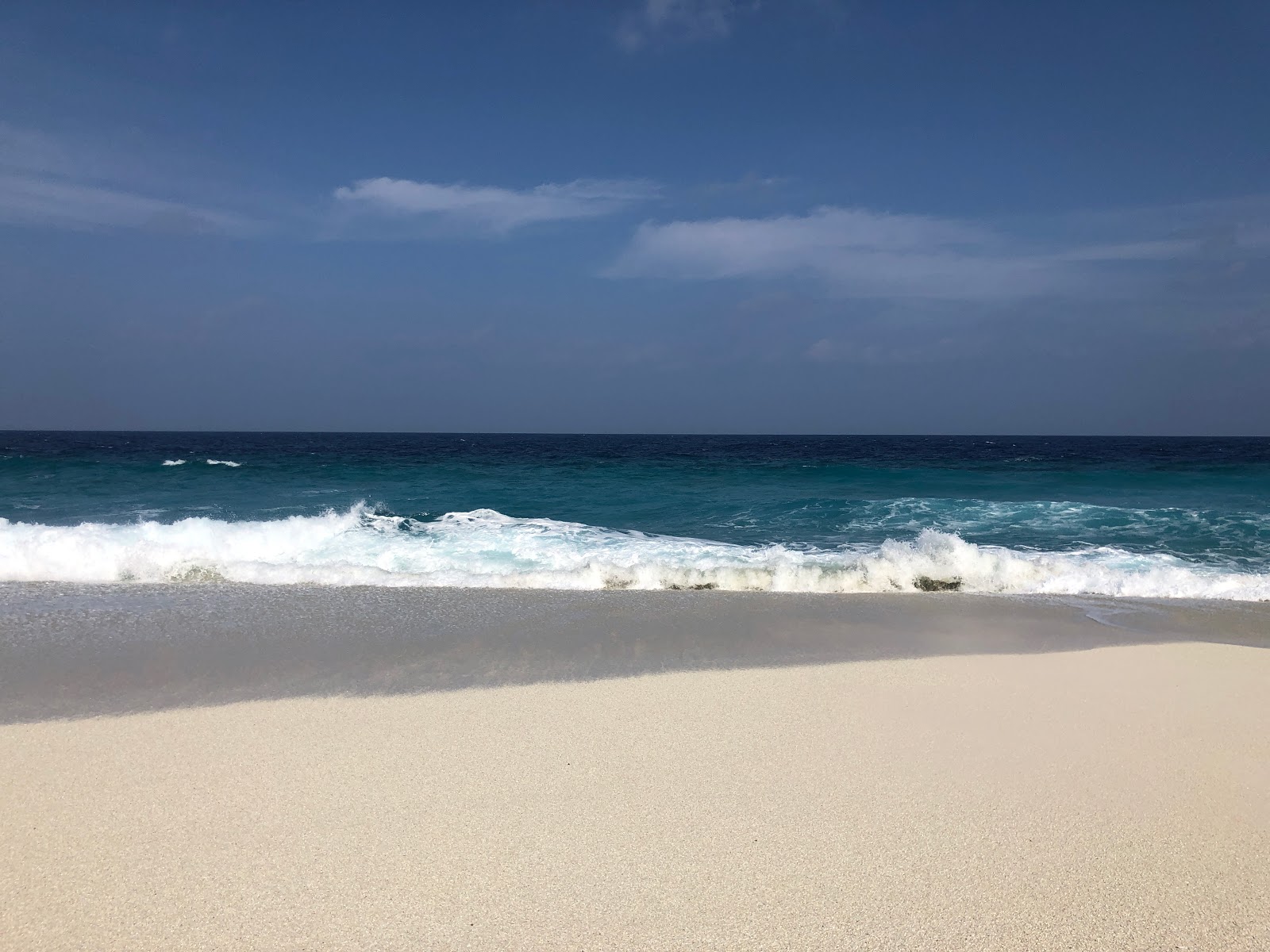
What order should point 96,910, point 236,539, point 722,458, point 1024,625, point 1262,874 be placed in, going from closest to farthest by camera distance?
point 96,910
point 1262,874
point 1024,625
point 236,539
point 722,458

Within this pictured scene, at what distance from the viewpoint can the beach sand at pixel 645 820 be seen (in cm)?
283

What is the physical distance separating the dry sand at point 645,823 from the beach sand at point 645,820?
1 centimetres

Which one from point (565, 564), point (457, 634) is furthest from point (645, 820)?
point (565, 564)

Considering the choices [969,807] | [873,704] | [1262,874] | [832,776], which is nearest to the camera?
[1262,874]

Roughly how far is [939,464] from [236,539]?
2810 cm

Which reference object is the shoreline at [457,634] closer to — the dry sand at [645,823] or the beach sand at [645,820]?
the beach sand at [645,820]

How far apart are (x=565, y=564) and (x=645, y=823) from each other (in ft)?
27.3

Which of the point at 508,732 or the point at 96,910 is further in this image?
the point at 508,732

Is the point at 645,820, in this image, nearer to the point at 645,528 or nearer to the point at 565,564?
the point at 565,564

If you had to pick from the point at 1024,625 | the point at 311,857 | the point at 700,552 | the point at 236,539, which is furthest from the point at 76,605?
the point at 1024,625

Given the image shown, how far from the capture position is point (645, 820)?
138 inches

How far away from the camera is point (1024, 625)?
785 centimetres

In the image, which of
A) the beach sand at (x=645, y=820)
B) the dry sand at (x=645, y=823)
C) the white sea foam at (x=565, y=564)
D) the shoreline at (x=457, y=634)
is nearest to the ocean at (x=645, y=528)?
the white sea foam at (x=565, y=564)

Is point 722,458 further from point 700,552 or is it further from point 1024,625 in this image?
point 1024,625
